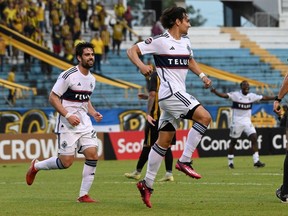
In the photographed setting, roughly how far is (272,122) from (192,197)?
71.7ft

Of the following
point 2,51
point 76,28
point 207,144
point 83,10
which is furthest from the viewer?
point 83,10

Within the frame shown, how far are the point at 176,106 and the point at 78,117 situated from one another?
1876mm

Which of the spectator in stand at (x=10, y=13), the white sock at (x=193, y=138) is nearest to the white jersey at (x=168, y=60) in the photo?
the white sock at (x=193, y=138)

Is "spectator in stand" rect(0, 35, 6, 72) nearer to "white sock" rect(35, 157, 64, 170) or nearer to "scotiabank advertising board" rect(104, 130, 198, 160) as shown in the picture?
"scotiabank advertising board" rect(104, 130, 198, 160)

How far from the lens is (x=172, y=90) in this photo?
12953 mm

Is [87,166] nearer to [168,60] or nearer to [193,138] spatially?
[193,138]

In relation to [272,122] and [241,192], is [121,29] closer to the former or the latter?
[272,122]

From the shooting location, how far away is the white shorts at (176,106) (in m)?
12.8

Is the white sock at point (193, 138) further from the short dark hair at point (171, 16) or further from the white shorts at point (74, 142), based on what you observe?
the white shorts at point (74, 142)

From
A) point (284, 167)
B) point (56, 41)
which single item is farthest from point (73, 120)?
point (56, 41)

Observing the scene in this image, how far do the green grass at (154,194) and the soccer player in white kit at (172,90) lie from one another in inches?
23.8

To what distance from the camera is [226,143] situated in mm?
32062

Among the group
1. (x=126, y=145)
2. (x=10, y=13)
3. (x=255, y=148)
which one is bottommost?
(x=126, y=145)

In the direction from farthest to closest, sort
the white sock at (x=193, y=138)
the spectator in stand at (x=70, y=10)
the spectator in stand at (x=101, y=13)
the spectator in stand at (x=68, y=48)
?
the spectator in stand at (x=101, y=13)
the spectator in stand at (x=70, y=10)
the spectator in stand at (x=68, y=48)
the white sock at (x=193, y=138)
